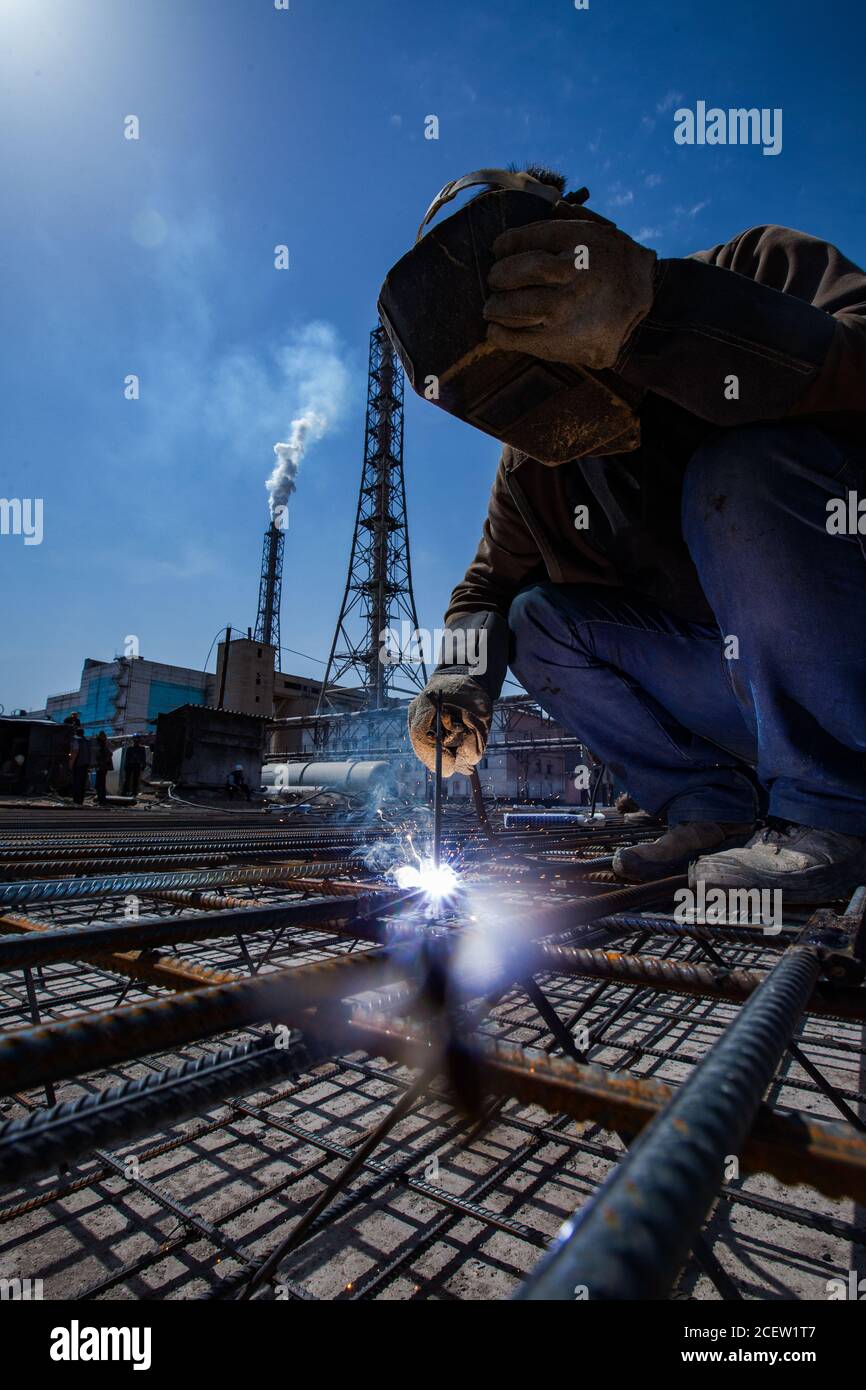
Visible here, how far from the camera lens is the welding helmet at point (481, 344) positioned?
4.41ft

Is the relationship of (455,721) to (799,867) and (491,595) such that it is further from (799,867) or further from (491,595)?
(799,867)

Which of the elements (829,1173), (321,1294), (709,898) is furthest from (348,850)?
(829,1173)

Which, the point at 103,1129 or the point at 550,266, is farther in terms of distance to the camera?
the point at 550,266

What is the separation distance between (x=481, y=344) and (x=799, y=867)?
1257mm

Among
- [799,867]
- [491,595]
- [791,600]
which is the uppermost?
[491,595]

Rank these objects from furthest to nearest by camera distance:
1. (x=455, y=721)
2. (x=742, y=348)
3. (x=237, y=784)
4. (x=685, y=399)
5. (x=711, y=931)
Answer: (x=237, y=784) < (x=455, y=721) < (x=685, y=399) < (x=742, y=348) < (x=711, y=931)

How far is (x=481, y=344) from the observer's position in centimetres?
138

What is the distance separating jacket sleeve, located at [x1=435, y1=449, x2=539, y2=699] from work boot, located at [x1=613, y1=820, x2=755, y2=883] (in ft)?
2.36

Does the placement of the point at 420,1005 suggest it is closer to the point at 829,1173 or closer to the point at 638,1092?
the point at 638,1092

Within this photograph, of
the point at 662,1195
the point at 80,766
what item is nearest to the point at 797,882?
the point at 662,1195

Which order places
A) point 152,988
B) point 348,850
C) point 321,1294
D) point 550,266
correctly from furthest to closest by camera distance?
point 348,850 < point 152,988 < point 550,266 < point 321,1294

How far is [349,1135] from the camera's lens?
3.12ft
